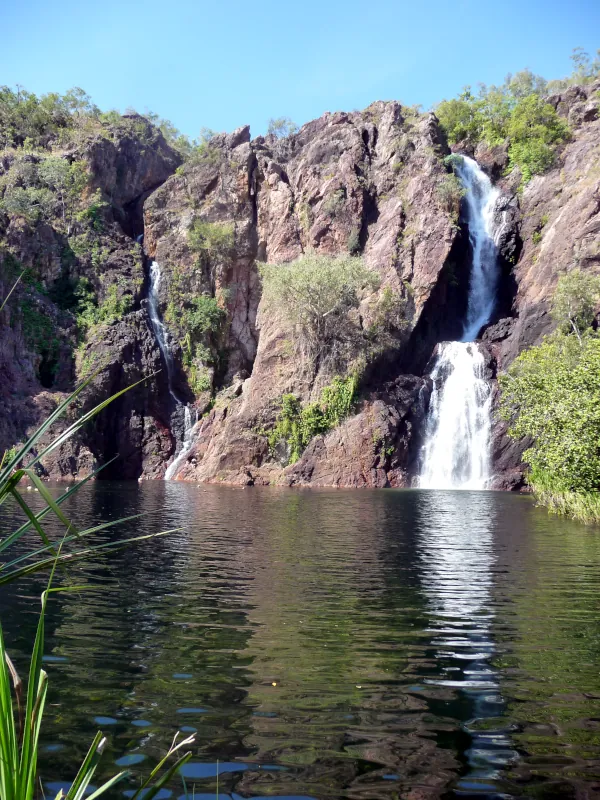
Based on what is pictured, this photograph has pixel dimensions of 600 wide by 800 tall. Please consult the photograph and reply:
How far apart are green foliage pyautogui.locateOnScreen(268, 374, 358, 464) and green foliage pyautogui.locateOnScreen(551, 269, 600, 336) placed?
625 inches

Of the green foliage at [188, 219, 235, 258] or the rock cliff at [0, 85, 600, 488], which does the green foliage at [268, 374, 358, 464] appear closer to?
the rock cliff at [0, 85, 600, 488]

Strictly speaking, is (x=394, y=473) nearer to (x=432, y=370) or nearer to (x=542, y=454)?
(x=432, y=370)

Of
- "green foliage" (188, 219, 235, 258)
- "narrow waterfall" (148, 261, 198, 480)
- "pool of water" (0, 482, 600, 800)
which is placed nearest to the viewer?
"pool of water" (0, 482, 600, 800)

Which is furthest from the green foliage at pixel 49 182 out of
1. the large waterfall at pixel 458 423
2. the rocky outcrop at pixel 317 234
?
the large waterfall at pixel 458 423

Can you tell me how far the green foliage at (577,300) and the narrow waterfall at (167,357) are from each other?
3174 cm

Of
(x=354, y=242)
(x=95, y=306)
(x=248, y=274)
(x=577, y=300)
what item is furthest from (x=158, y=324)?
(x=577, y=300)

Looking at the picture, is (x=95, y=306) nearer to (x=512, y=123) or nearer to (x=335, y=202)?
(x=335, y=202)

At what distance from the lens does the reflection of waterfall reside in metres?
6.07

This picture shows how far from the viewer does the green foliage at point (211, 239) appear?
215ft

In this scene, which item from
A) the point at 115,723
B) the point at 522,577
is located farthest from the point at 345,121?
the point at 115,723

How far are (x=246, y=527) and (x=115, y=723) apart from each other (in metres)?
17.0

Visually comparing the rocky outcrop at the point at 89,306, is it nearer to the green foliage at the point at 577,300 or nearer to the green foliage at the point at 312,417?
the green foliage at the point at 312,417

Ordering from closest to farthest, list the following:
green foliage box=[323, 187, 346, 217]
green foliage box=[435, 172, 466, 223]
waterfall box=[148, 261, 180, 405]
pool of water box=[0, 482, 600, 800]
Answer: pool of water box=[0, 482, 600, 800], green foliage box=[435, 172, 466, 223], green foliage box=[323, 187, 346, 217], waterfall box=[148, 261, 180, 405]

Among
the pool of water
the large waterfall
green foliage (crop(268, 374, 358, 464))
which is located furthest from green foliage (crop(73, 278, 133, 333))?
the pool of water
